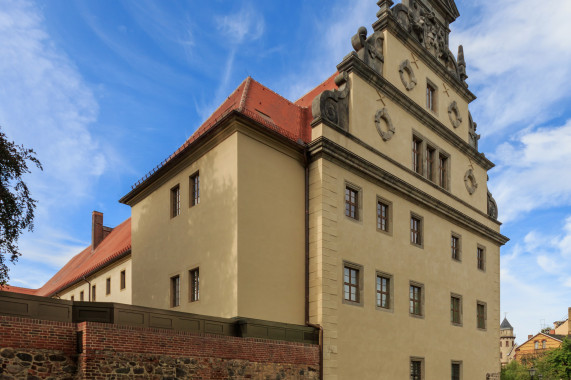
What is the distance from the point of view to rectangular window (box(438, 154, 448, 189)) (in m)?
25.2

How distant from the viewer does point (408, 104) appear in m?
23.0

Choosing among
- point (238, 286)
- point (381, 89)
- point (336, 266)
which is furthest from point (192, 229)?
point (381, 89)

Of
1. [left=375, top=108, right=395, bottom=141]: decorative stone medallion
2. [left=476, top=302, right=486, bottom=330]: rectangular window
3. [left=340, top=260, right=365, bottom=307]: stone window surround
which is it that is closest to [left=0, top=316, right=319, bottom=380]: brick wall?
[left=340, top=260, right=365, bottom=307]: stone window surround

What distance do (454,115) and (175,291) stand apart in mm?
16225

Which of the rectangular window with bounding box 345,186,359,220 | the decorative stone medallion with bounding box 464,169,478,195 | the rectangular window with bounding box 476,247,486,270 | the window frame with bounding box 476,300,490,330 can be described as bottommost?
the window frame with bounding box 476,300,490,330

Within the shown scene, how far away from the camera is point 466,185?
27.1 meters

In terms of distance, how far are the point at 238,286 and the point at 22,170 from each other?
8.01 m

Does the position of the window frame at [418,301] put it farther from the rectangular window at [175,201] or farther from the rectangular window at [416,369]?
the rectangular window at [175,201]

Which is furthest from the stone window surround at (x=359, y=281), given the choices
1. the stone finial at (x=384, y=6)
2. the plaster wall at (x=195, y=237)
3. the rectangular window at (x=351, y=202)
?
the stone finial at (x=384, y=6)

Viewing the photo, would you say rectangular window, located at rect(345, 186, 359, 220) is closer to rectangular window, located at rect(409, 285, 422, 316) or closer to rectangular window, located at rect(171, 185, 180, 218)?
rectangular window, located at rect(409, 285, 422, 316)

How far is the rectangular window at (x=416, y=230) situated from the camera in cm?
2225

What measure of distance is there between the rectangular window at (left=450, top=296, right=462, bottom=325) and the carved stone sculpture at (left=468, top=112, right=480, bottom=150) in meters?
8.34

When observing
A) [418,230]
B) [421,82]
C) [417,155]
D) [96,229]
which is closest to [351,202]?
[418,230]

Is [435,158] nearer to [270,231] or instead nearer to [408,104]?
[408,104]
